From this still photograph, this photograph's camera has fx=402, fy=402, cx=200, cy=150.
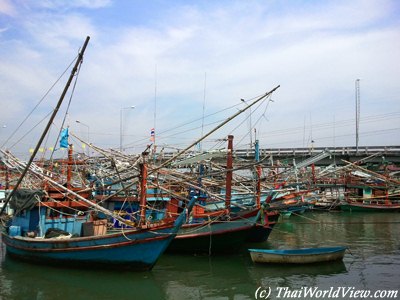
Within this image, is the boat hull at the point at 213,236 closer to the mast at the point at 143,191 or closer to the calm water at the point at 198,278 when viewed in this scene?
the calm water at the point at 198,278

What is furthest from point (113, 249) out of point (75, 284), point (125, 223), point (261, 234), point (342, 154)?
point (342, 154)

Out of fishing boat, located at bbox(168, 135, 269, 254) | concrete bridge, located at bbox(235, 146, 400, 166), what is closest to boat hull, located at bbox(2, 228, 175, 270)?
fishing boat, located at bbox(168, 135, 269, 254)

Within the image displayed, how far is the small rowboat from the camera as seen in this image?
1709 cm

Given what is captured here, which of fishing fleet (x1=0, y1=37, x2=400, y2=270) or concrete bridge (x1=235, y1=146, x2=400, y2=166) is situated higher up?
concrete bridge (x1=235, y1=146, x2=400, y2=166)

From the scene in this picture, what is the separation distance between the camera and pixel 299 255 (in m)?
17.0

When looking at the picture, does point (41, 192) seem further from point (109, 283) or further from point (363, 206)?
point (363, 206)

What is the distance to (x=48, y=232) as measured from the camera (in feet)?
59.6

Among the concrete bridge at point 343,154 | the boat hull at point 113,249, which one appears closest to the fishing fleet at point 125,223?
the boat hull at point 113,249

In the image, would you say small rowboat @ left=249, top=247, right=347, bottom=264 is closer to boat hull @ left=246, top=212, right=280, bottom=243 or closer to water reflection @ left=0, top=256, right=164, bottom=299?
water reflection @ left=0, top=256, right=164, bottom=299

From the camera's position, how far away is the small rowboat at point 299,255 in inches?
673

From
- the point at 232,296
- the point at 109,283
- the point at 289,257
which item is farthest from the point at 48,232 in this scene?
the point at 289,257

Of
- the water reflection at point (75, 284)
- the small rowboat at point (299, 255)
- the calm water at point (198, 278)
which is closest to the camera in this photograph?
the water reflection at point (75, 284)

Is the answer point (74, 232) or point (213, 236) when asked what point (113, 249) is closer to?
point (74, 232)

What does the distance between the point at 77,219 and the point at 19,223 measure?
334 centimetres
